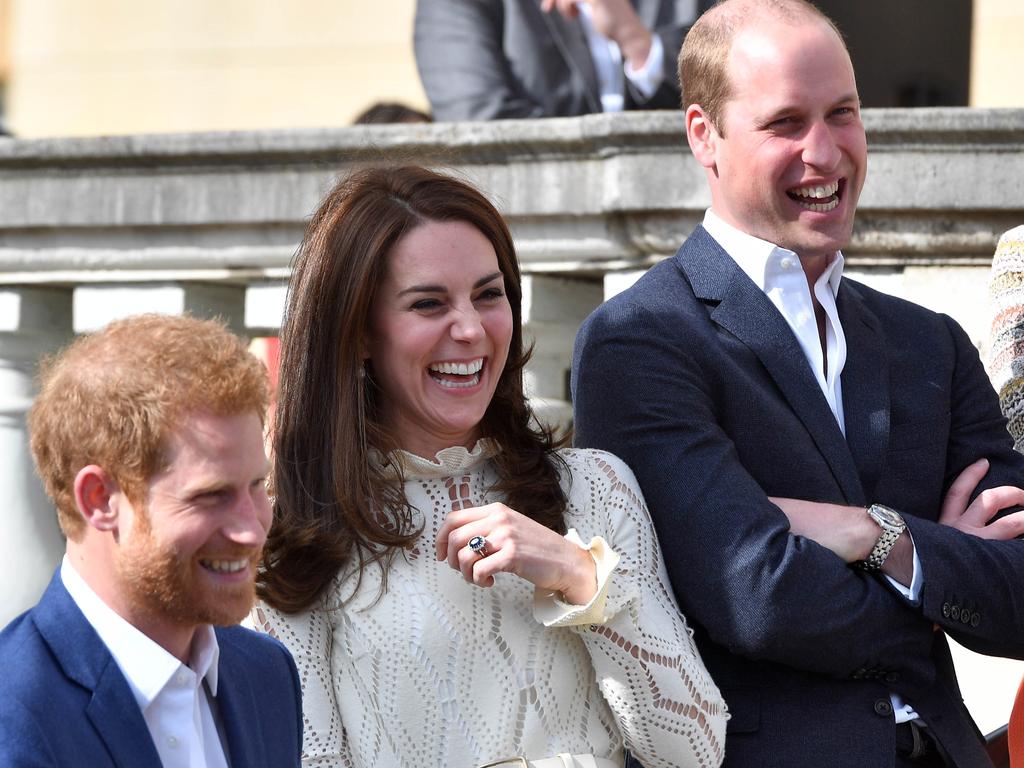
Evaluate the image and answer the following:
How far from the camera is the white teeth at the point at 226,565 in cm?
212

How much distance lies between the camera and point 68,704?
201 cm

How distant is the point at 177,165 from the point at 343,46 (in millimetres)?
6761

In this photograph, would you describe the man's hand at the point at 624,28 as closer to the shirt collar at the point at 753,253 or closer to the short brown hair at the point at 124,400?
the shirt collar at the point at 753,253

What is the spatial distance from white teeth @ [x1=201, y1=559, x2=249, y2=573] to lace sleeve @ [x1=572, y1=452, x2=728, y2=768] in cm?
73

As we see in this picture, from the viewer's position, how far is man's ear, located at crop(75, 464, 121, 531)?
2049 mm

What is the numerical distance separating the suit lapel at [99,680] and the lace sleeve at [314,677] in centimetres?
65

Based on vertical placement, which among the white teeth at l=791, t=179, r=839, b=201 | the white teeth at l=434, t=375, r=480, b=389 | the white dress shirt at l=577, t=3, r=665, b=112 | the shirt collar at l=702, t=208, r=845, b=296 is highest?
the white dress shirt at l=577, t=3, r=665, b=112

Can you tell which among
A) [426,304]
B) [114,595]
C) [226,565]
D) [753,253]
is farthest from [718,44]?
[114,595]

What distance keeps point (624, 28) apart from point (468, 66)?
1.62 feet

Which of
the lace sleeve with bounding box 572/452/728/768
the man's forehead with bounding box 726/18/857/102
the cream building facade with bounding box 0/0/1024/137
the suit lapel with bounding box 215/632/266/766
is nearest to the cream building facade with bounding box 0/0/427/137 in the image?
the cream building facade with bounding box 0/0/1024/137

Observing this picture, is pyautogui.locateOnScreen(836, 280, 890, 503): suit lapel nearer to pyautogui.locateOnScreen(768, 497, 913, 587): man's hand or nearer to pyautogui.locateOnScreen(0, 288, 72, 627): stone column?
pyautogui.locateOnScreen(768, 497, 913, 587): man's hand

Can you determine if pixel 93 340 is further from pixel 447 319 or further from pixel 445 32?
pixel 445 32

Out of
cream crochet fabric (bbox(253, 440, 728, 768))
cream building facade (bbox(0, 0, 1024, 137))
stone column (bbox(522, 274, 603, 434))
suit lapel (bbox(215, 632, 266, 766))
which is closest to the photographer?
suit lapel (bbox(215, 632, 266, 766))

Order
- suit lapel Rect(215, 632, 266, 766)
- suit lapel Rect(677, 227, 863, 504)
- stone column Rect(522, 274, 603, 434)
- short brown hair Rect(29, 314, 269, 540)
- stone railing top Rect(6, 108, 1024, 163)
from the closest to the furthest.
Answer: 1. short brown hair Rect(29, 314, 269, 540)
2. suit lapel Rect(215, 632, 266, 766)
3. suit lapel Rect(677, 227, 863, 504)
4. stone railing top Rect(6, 108, 1024, 163)
5. stone column Rect(522, 274, 603, 434)
